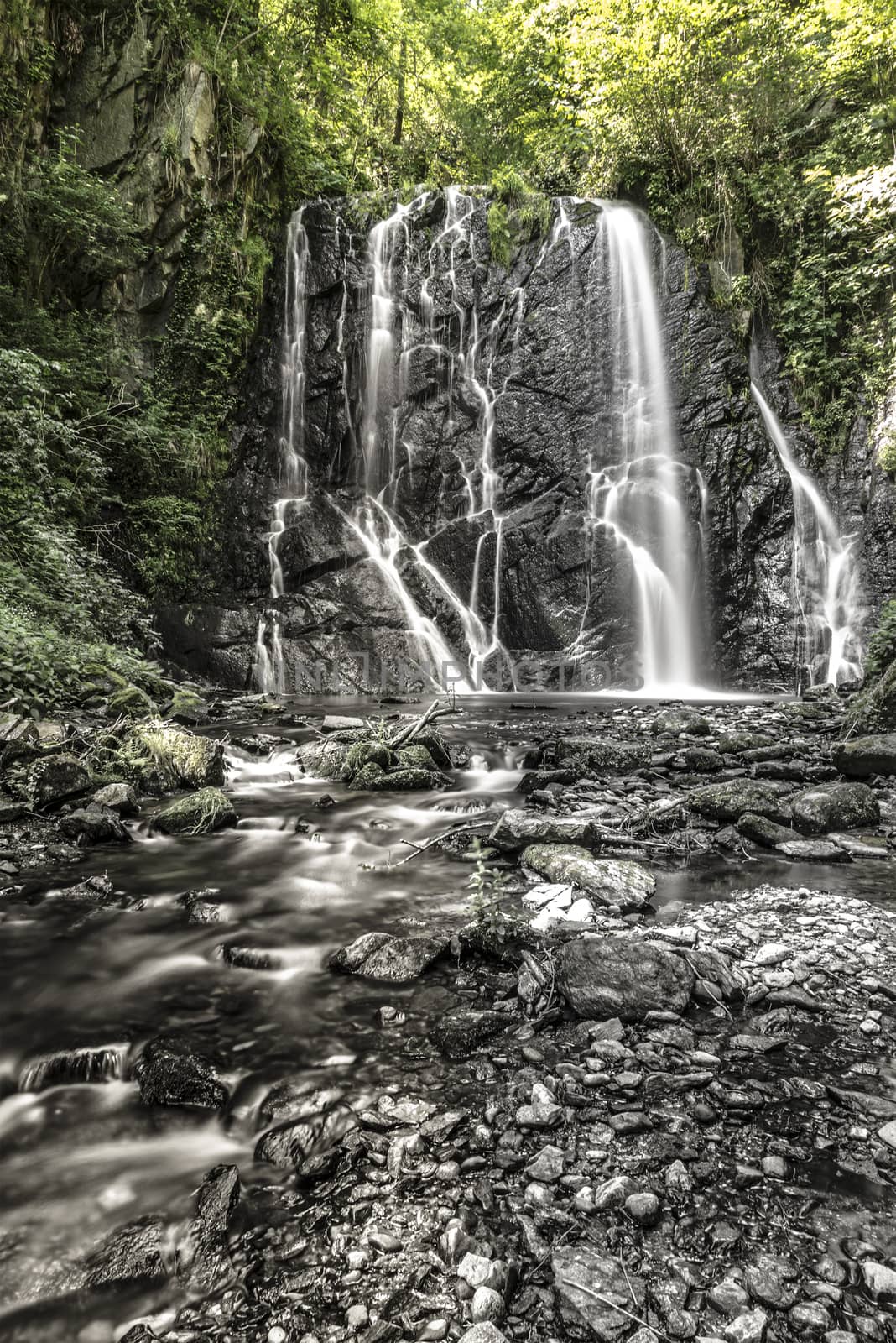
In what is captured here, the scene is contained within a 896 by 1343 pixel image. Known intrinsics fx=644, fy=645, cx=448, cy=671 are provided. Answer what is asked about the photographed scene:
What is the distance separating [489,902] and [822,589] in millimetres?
13689

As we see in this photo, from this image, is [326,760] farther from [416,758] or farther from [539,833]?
[539,833]

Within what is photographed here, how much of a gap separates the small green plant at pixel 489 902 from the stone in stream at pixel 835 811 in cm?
232

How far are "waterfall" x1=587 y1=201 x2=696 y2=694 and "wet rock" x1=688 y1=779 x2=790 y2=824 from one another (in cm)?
900

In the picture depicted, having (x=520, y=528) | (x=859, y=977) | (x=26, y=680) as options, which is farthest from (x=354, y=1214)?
(x=520, y=528)

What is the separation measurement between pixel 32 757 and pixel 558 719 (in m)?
7.00

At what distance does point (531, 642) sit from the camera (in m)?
15.0

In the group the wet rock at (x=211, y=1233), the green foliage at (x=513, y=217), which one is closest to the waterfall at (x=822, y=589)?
the green foliage at (x=513, y=217)

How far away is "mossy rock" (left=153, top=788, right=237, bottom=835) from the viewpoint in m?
4.98

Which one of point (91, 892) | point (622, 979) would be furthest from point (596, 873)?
point (91, 892)

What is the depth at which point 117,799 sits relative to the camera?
5.18 m

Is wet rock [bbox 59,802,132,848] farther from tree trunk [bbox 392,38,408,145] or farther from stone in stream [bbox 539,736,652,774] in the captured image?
tree trunk [bbox 392,38,408,145]

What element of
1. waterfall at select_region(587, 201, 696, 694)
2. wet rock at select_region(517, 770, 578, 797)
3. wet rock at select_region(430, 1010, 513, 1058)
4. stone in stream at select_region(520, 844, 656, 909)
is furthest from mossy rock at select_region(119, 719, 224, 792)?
waterfall at select_region(587, 201, 696, 694)

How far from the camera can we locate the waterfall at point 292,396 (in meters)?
15.7

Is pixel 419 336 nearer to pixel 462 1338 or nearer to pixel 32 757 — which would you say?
pixel 32 757
